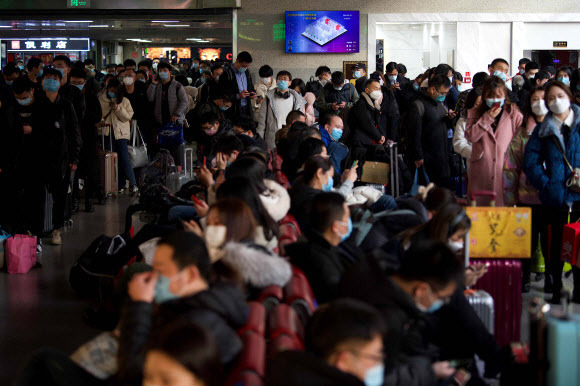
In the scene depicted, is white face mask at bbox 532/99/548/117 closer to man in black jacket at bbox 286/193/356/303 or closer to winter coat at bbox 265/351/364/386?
man in black jacket at bbox 286/193/356/303

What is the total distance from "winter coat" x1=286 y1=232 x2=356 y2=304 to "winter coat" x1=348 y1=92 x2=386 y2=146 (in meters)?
6.88

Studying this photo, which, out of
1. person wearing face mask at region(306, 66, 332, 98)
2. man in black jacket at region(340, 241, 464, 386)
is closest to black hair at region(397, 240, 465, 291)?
man in black jacket at region(340, 241, 464, 386)

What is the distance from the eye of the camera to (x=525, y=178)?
7.14 metres

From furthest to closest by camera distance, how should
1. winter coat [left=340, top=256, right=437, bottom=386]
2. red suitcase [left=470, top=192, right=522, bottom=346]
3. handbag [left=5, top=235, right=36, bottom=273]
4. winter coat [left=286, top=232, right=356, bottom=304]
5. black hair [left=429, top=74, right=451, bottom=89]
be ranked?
black hair [left=429, top=74, right=451, bottom=89]
handbag [left=5, top=235, right=36, bottom=273]
red suitcase [left=470, top=192, right=522, bottom=346]
winter coat [left=286, top=232, right=356, bottom=304]
winter coat [left=340, top=256, right=437, bottom=386]

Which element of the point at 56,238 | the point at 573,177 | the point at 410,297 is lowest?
the point at 56,238

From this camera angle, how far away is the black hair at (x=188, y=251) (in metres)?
3.38

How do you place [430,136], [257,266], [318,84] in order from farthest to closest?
[318,84] < [430,136] < [257,266]

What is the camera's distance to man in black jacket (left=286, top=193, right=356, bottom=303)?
4.15 metres

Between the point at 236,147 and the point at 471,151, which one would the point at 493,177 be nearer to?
the point at 471,151

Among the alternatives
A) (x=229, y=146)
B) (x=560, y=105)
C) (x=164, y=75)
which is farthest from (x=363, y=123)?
(x=560, y=105)

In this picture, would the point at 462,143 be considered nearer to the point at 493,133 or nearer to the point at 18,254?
the point at 493,133

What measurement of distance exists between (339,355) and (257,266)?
46.7 inches

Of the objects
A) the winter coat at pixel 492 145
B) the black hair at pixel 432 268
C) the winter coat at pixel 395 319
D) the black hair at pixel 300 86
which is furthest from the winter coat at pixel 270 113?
the winter coat at pixel 395 319

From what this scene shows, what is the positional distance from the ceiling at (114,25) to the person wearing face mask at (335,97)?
548 centimetres
